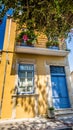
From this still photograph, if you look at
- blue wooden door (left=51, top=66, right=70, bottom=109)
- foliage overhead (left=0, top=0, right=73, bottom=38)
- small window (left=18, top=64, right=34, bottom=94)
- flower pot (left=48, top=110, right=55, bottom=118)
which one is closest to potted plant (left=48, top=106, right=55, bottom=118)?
flower pot (left=48, top=110, right=55, bottom=118)

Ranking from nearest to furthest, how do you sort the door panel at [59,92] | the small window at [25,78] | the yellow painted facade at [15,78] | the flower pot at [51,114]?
the flower pot at [51,114], the yellow painted facade at [15,78], the small window at [25,78], the door panel at [59,92]

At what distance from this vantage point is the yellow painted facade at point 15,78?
8094mm

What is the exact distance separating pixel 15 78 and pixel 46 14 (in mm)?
5622

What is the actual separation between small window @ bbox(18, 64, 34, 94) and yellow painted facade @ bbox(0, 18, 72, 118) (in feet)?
0.89

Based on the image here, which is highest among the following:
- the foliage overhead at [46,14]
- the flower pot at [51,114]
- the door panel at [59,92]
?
the foliage overhead at [46,14]

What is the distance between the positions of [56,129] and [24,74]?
176 inches

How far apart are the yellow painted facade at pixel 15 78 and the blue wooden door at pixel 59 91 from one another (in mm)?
463

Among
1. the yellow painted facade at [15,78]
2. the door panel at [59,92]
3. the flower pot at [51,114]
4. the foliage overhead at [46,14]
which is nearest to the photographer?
the foliage overhead at [46,14]

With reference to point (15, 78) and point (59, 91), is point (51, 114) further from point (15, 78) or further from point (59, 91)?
point (15, 78)

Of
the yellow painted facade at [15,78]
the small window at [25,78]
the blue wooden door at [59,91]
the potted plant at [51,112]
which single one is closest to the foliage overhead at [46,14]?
the yellow painted facade at [15,78]

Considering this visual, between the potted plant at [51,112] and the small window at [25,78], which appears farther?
the small window at [25,78]

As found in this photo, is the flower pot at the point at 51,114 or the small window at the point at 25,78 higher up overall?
the small window at the point at 25,78

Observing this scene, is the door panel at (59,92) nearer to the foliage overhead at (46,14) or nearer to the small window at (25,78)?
the small window at (25,78)

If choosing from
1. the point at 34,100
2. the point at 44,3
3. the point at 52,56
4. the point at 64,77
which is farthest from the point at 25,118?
the point at 44,3
